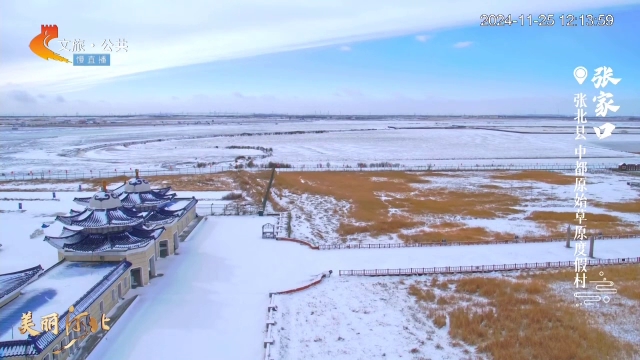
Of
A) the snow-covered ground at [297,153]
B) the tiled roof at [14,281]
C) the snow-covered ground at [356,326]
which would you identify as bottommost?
the snow-covered ground at [356,326]

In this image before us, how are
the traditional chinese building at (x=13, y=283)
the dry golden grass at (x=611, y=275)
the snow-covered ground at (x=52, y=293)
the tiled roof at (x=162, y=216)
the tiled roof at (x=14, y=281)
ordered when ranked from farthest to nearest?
the tiled roof at (x=162, y=216), the dry golden grass at (x=611, y=275), the tiled roof at (x=14, y=281), the traditional chinese building at (x=13, y=283), the snow-covered ground at (x=52, y=293)

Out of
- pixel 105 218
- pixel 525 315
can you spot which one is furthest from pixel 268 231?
pixel 525 315

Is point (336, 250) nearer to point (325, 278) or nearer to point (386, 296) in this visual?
point (325, 278)

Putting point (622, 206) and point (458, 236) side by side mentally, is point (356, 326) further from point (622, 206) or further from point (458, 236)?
point (622, 206)

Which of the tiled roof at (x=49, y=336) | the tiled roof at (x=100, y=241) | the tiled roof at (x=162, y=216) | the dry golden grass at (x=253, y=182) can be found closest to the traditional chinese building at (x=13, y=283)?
the tiled roof at (x=49, y=336)

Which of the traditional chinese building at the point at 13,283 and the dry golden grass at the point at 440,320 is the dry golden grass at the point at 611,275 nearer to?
the dry golden grass at the point at 440,320

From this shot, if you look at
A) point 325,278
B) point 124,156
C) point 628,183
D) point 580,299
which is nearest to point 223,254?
point 325,278
